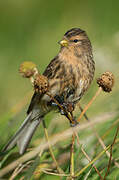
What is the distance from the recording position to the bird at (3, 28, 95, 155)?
4051 millimetres

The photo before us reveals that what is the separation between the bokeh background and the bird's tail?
1058 mm

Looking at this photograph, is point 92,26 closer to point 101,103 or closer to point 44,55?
point 44,55

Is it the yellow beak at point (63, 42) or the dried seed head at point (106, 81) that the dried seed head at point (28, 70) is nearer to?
→ the dried seed head at point (106, 81)

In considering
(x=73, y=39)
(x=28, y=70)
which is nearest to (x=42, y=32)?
(x=73, y=39)

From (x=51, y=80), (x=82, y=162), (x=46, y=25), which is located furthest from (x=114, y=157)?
(x=46, y=25)

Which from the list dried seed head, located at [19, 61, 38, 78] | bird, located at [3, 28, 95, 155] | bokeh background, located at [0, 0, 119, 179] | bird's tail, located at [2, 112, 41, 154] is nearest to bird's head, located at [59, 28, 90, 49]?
bird, located at [3, 28, 95, 155]

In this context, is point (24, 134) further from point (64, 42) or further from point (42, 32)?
point (42, 32)

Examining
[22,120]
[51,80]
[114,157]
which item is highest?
[51,80]

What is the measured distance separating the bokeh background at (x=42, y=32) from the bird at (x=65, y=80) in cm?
104

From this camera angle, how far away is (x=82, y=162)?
12.8 ft

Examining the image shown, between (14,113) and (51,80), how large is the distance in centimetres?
55

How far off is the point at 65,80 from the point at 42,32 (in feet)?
12.3

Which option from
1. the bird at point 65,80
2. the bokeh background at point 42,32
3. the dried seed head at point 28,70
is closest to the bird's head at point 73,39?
the bird at point 65,80

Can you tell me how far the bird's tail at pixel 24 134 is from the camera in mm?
4039
